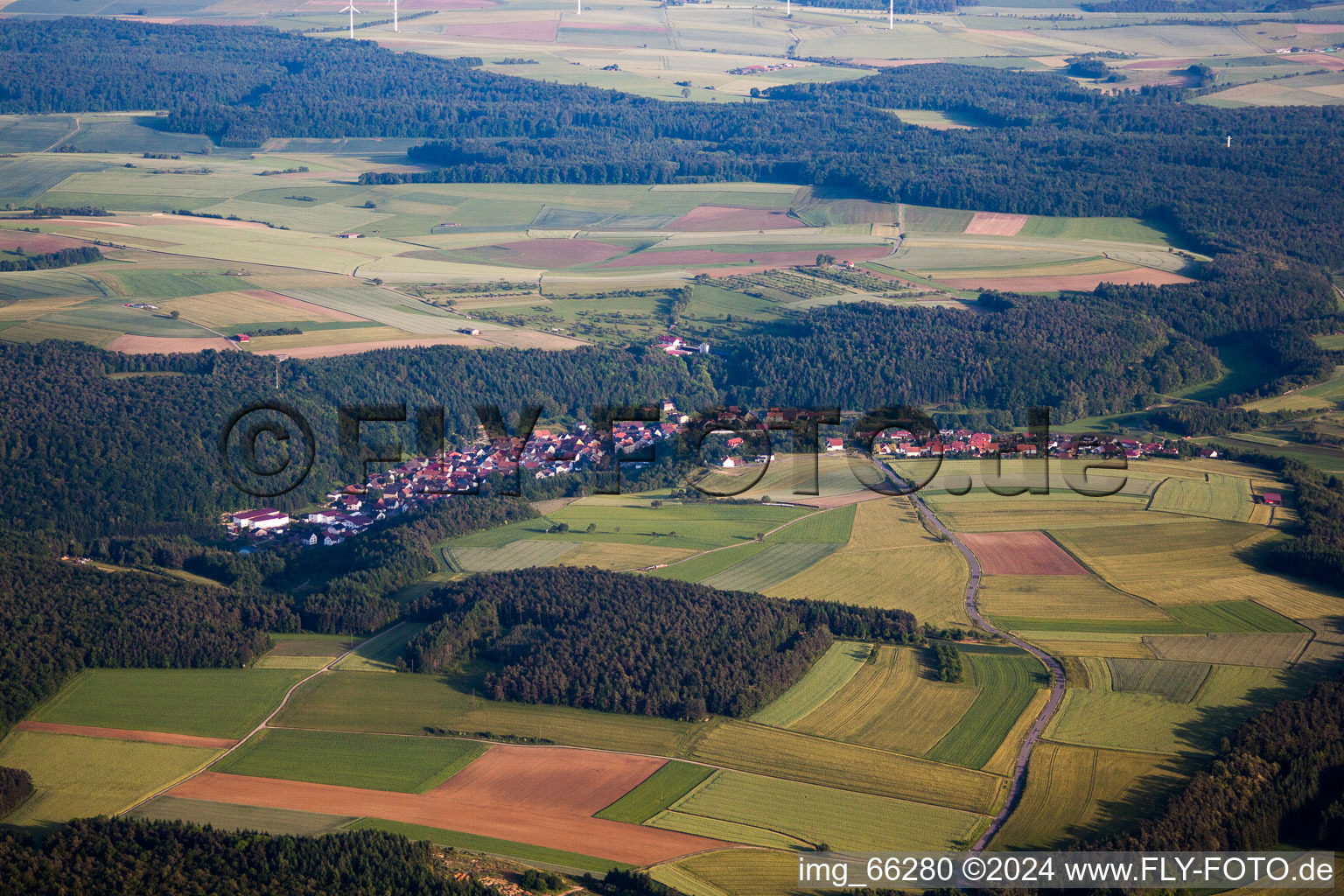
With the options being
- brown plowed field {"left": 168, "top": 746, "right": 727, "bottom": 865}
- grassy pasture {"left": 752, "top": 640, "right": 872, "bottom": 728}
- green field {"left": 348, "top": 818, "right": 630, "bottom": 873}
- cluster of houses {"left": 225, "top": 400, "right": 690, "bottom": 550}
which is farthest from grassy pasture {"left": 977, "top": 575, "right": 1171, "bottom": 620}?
cluster of houses {"left": 225, "top": 400, "right": 690, "bottom": 550}

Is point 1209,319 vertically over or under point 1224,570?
over

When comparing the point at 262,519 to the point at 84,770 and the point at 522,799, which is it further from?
the point at 522,799

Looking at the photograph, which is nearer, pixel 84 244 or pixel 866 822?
pixel 866 822

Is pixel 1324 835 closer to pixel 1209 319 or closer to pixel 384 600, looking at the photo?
pixel 384 600

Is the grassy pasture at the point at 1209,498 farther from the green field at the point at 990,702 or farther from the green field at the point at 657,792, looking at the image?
the green field at the point at 657,792

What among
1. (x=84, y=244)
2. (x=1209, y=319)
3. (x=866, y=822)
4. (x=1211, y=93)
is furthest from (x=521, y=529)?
(x=1211, y=93)

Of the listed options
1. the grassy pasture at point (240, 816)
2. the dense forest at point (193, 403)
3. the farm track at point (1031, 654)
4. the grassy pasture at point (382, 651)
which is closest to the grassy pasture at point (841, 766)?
the farm track at point (1031, 654)

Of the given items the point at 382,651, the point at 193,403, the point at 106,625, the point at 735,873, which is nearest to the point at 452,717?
the point at 382,651

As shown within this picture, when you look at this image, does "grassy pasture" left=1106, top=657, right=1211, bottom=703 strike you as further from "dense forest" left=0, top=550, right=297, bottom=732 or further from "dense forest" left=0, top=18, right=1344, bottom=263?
"dense forest" left=0, top=18, right=1344, bottom=263

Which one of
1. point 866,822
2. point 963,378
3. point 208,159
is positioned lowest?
point 866,822
